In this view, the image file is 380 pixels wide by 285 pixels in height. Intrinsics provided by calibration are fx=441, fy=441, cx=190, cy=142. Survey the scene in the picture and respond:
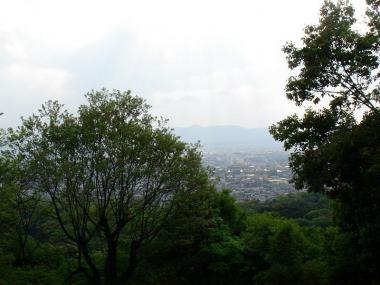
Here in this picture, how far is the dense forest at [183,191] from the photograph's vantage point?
49.8 feet

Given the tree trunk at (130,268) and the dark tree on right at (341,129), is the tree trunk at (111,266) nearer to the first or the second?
the tree trunk at (130,268)

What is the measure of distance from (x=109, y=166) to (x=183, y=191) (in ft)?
12.5

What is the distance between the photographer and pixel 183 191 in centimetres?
2139

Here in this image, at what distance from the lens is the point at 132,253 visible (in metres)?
21.6

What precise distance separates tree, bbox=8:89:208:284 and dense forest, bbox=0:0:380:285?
0.18 ft

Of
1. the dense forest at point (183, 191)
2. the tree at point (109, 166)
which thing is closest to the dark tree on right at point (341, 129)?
the dense forest at point (183, 191)

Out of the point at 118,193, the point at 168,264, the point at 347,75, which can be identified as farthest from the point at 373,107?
the point at 168,264

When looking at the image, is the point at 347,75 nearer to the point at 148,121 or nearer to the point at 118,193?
the point at 148,121

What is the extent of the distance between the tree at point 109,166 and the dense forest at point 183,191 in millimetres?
55

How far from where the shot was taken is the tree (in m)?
20.0

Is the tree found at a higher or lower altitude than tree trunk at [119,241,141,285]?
higher

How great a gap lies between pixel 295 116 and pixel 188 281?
13020 millimetres

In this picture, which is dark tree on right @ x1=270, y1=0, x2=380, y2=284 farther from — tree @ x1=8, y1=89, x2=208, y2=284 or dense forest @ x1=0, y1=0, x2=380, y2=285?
tree @ x1=8, y1=89, x2=208, y2=284

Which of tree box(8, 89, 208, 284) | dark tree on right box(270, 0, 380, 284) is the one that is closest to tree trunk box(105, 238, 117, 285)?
tree box(8, 89, 208, 284)
